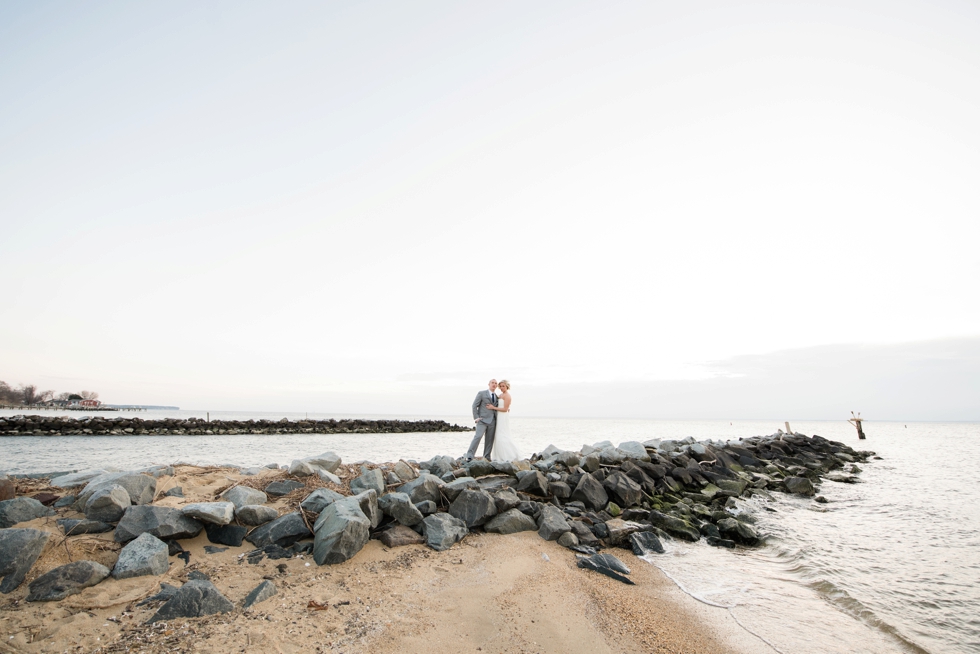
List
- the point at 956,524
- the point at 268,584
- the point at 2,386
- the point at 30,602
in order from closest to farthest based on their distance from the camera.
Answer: the point at 30,602 < the point at 268,584 < the point at 956,524 < the point at 2,386

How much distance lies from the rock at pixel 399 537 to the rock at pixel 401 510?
0.34ft

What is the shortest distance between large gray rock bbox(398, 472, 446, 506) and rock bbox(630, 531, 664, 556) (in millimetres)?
2468

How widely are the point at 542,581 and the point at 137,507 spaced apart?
3713 mm

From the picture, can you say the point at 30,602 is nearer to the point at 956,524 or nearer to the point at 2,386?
the point at 956,524

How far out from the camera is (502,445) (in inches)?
395

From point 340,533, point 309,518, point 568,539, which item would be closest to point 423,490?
point 309,518

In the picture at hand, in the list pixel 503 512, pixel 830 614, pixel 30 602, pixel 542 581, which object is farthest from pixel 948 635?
pixel 30 602

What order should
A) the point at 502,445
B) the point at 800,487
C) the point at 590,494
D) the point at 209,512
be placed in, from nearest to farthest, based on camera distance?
1. the point at 209,512
2. the point at 590,494
3. the point at 502,445
4. the point at 800,487

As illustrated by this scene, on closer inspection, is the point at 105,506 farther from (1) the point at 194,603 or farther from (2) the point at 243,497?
(1) the point at 194,603

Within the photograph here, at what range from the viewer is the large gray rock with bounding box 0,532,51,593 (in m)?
3.15

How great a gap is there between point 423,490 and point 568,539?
1.82 meters

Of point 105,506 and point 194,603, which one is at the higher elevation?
point 105,506

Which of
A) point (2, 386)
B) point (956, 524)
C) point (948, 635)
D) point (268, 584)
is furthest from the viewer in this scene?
point (2, 386)

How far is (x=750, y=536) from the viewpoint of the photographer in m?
6.27
